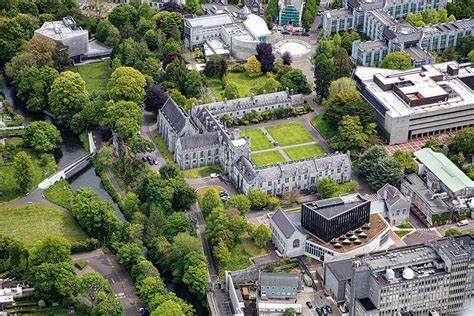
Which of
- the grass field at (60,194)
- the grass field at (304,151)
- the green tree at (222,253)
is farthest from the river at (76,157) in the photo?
the grass field at (304,151)

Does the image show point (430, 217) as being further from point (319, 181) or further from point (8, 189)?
point (8, 189)

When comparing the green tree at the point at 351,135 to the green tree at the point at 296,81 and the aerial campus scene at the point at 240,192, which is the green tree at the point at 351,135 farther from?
the green tree at the point at 296,81

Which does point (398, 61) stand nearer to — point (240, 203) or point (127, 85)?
point (127, 85)

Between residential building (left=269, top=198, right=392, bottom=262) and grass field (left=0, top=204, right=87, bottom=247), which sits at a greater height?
residential building (left=269, top=198, right=392, bottom=262)

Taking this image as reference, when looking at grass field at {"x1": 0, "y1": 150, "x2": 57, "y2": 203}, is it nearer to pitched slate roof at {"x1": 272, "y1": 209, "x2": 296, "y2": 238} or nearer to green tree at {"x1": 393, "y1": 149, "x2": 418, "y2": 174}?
pitched slate roof at {"x1": 272, "y1": 209, "x2": 296, "y2": 238}

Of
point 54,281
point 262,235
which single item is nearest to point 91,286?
point 54,281

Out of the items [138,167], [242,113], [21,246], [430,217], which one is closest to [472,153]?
[430,217]

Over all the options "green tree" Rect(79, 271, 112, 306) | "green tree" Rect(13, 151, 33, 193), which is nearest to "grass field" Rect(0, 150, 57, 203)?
"green tree" Rect(13, 151, 33, 193)
